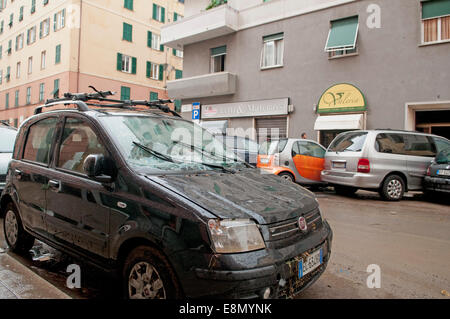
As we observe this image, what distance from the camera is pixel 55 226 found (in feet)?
10.8

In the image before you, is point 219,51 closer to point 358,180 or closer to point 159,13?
point 358,180

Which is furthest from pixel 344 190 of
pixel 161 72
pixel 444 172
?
pixel 161 72

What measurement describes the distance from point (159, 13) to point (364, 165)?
30434mm

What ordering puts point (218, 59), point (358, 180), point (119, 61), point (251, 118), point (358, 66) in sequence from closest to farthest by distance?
point (358, 180) → point (358, 66) → point (251, 118) → point (218, 59) → point (119, 61)

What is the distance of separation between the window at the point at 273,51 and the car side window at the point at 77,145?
44.6ft

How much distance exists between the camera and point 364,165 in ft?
26.9

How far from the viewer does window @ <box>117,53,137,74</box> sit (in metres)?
29.8

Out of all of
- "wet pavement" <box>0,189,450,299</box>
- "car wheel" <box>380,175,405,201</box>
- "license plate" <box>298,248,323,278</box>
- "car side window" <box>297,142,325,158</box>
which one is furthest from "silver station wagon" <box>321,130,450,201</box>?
"license plate" <box>298,248,323,278</box>

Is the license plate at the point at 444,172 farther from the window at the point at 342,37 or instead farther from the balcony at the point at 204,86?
the balcony at the point at 204,86

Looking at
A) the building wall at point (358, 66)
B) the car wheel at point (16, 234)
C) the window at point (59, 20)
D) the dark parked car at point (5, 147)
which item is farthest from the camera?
the window at point (59, 20)

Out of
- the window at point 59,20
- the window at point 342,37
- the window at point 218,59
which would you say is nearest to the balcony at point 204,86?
the window at point 218,59

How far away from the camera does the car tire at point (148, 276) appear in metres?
2.20
